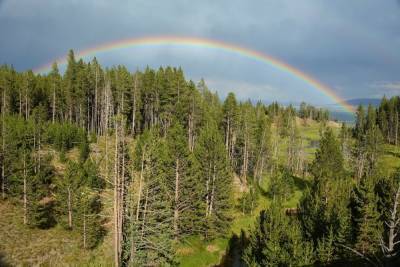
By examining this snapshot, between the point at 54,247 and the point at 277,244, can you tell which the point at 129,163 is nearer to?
the point at 277,244

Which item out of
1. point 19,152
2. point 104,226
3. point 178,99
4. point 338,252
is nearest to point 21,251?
point 104,226

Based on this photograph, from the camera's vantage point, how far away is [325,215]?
34.7m

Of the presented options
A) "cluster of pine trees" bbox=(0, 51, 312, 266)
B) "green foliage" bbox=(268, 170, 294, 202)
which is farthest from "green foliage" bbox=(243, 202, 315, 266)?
"green foliage" bbox=(268, 170, 294, 202)

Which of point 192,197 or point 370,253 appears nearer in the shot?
point 370,253

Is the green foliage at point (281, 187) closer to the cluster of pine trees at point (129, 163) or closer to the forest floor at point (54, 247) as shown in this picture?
the cluster of pine trees at point (129, 163)

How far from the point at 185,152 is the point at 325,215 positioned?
57.4 feet

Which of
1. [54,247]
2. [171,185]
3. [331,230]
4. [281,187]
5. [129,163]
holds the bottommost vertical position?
[54,247]

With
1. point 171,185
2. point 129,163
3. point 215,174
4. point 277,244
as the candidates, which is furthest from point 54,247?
point 277,244

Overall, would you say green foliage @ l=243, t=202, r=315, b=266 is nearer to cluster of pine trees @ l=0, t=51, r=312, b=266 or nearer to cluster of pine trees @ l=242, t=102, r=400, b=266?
cluster of pine trees @ l=242, t=102, r=400, b=266

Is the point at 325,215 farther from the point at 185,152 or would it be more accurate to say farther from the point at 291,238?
the point at 185,152

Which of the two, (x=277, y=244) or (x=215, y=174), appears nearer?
(x=277, y=244)

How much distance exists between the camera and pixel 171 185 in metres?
41.3

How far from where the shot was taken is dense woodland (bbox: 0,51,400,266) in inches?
975

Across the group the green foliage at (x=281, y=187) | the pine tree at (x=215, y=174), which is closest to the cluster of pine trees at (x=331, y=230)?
the pine tree at (x=215, y=174)
